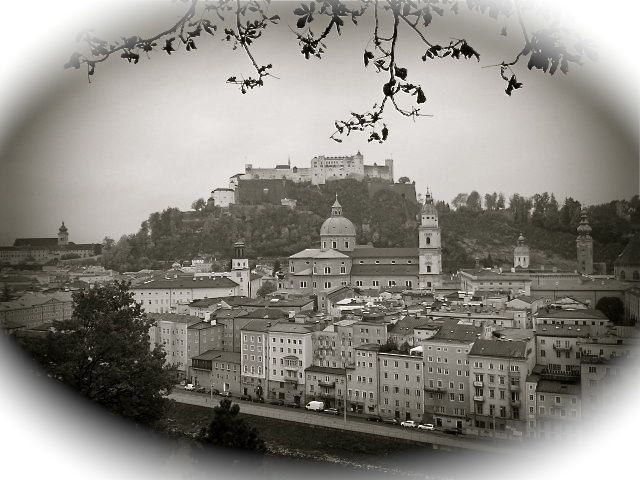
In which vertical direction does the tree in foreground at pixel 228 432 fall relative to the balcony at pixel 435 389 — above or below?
above

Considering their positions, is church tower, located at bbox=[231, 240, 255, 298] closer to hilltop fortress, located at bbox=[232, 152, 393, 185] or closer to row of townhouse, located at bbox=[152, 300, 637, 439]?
row of townhouse, located at bbox=[152, 300, 637, 439]

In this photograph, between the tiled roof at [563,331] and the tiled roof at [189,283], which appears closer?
the tiled roof at [563,331]

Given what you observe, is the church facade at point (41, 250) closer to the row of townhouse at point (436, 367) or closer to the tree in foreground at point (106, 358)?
the tree in foreground at point (106, 358)

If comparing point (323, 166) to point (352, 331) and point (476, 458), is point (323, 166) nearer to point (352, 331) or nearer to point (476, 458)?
point (352, 331)

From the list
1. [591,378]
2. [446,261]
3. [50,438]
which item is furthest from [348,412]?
[446,261]

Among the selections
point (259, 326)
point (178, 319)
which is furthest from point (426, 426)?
point (178, 319)

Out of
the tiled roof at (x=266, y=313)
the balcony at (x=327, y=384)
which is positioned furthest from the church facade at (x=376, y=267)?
the balcony at (x=327, y=384)
